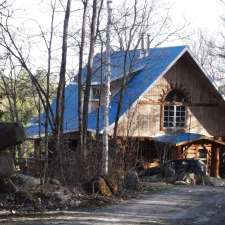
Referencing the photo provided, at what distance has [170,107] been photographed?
37.4 meters

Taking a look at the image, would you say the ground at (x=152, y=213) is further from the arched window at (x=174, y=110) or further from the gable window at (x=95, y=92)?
the arched window at (x=174, y=110)

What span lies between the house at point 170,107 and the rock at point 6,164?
17.8 metres

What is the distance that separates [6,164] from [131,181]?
7.13 metres

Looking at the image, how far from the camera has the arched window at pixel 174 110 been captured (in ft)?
123

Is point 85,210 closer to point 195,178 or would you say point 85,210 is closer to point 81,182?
point 81,182

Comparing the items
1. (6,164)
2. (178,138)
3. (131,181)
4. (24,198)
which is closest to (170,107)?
(178,138)

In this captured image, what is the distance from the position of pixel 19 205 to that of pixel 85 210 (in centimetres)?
166

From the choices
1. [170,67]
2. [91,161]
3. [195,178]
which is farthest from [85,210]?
[170,67]

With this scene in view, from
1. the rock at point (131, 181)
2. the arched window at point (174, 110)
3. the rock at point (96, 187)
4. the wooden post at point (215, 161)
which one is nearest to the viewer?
the rock at point (96, 187)

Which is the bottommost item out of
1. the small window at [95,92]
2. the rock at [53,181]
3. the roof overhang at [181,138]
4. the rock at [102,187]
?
the rock at [102,187]

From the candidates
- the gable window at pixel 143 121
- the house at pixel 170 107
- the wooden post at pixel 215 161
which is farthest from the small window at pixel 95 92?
the wooden post at pixel 215 161

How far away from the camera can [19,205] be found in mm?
15570

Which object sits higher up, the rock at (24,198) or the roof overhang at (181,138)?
the roof overhang at (181,138)

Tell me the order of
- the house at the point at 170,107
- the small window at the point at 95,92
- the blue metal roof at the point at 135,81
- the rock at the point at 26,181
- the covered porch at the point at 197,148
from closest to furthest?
the rock at the point at 26,181 → the small window at the point at 95,92 → the blue metal roof at the point at 135,81 → the house at the point at 170,107 → the covered porch at the point at 197,148
